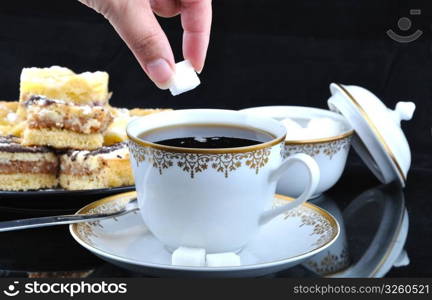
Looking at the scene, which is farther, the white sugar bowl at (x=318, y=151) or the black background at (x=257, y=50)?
the black background at (x=257, y=50)

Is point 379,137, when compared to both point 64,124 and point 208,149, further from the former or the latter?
point 64,124

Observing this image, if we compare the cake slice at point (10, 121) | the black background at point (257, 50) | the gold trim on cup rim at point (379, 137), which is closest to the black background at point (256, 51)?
the black background at point (257, 50)

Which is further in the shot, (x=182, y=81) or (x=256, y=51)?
(x=256, y=51)

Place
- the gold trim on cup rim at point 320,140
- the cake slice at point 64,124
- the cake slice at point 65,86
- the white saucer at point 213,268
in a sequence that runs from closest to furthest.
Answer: the white saucer at point 213,268 < the gold trim on cup rim at point 320,140 < the cake slice at point 64,124 < the cake slice at point 65,86

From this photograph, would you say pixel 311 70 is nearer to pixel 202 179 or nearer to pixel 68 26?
pixel 68 26

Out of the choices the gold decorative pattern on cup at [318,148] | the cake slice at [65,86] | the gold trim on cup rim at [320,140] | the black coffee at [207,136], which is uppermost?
the black coffee at [207,136]

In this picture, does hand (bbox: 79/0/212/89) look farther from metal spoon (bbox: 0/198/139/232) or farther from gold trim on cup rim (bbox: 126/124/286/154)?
metal spoon (bbox: 0/198/139/232)

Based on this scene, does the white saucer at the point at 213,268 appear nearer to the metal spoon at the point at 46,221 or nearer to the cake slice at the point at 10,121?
the metal spoon at the point at 46,221

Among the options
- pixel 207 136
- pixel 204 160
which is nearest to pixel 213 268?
pixel 204 160
